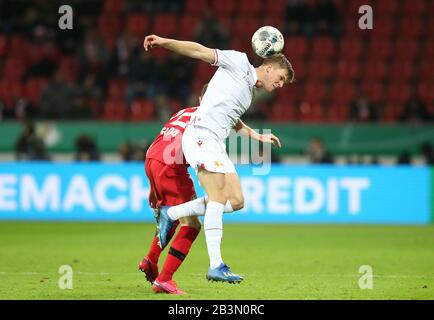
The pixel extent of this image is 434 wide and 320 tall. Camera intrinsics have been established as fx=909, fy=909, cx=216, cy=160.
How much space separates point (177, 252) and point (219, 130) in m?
1.09

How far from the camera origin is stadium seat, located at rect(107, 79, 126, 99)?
63.0ft

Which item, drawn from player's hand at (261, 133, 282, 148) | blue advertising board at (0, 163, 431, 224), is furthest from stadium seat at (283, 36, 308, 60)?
player's hand at (261, 133, 282, 148)

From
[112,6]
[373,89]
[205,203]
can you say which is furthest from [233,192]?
[112,6]

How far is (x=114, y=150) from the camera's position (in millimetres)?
17500

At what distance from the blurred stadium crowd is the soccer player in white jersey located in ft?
32.1

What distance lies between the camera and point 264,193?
52.0 feet

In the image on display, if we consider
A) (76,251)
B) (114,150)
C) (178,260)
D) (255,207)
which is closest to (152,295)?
(178,260)

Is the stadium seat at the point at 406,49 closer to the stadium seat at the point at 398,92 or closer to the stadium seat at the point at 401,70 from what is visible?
the stadium seat at the point at 401,70

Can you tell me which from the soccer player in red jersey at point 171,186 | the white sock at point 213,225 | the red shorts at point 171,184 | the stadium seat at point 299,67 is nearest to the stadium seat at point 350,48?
the stadium seat at point 299,67

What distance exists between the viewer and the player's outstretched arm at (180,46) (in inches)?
276

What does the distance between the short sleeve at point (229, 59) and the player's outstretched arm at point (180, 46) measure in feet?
0.38

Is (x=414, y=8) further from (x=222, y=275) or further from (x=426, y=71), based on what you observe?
(x=222, y=275)

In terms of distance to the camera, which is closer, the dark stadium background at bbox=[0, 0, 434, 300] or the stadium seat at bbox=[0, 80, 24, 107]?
the dark stadium background at bbox=[0, 0, 434, 300]

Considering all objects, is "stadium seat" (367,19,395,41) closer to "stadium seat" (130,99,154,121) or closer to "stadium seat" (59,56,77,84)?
"stadium seat" (130,99,154,121)
